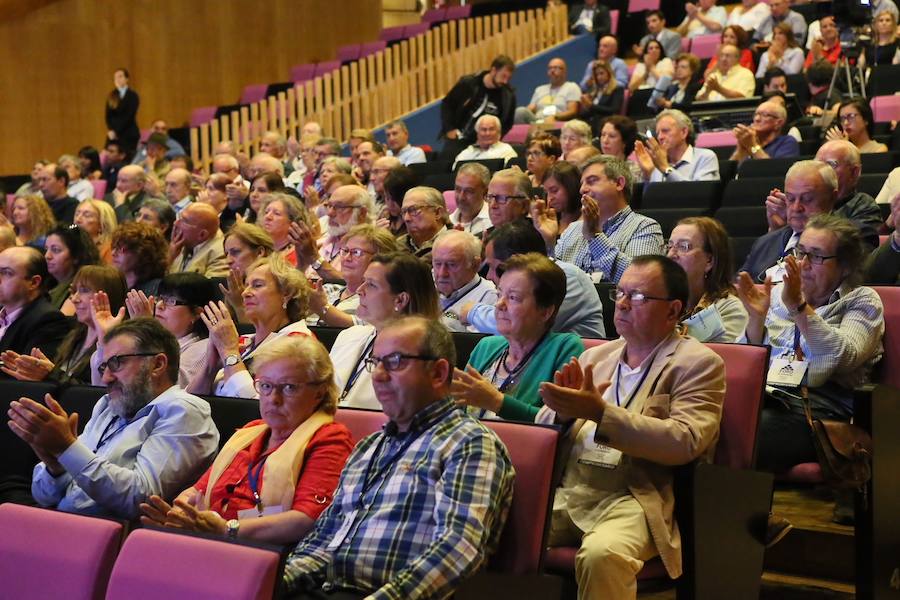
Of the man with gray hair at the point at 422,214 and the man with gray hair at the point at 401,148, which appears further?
the man with gray hair at the point at 401,148

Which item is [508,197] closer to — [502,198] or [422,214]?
[502,198]

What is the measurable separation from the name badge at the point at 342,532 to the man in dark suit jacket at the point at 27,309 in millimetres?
1870

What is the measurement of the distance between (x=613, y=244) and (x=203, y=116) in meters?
7.17

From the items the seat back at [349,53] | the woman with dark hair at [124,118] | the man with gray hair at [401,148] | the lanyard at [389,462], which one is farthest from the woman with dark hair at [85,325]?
the seat back at [349,53]

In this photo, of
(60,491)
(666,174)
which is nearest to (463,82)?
(666,174)

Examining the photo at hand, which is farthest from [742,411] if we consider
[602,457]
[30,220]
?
[30,220]

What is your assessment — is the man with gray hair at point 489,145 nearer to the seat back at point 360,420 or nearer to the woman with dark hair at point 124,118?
the woman with dark hair at point 124,118

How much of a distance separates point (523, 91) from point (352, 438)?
24.4 feet

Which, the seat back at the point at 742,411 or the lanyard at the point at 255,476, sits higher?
the seat back at the point at 742,411

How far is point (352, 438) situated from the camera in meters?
2.42

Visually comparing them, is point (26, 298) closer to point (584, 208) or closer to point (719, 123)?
point (584, 208)

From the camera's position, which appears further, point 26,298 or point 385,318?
point 26,298

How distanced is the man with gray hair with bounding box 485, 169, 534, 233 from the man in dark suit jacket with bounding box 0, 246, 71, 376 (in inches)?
59.3

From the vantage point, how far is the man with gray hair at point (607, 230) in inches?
152
